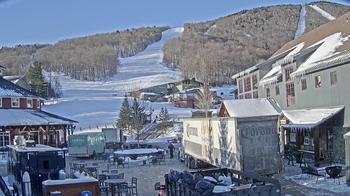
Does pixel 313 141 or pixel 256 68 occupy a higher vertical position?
pixel 256 68

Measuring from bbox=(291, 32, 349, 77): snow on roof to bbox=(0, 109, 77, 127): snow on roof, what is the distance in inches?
932

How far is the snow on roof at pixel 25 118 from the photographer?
4353 cm

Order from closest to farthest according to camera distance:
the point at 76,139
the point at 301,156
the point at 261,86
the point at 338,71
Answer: the point at 338,71, the point at 301,156, the point at 261,86, the point at 76,139

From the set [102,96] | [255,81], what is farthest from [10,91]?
[102,96]

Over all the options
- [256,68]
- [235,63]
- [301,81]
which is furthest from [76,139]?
[235,63]

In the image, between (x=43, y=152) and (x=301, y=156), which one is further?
(x=301, y=156)

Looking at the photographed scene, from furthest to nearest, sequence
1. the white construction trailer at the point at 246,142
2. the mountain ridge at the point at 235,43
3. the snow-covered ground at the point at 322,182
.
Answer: the mountain ridge at the point at 235,43, the white construction trailer at the point at 246,142, the snow-covered ground at the point at 322,182

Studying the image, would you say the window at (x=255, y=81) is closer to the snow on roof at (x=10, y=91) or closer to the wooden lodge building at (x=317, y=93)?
the wooden lodge building at (x=317, y=93)

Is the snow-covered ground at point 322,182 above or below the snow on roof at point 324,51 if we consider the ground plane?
below

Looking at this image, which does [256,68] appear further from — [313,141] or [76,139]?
[76,139]

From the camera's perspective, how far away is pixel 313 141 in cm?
2639

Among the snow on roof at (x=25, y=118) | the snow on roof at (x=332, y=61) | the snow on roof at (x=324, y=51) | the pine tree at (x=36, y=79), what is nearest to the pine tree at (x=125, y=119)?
the pine tree at (x=36, y=79)

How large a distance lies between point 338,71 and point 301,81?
4.53 meters

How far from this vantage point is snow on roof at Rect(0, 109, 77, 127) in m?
43.5
